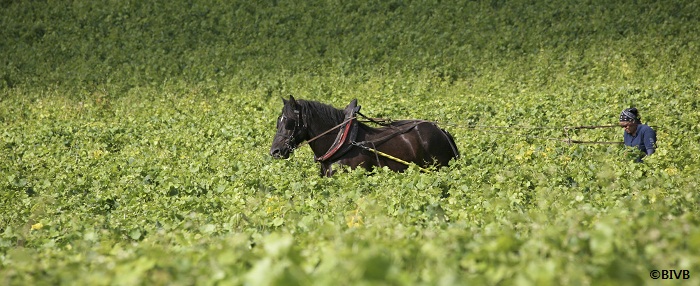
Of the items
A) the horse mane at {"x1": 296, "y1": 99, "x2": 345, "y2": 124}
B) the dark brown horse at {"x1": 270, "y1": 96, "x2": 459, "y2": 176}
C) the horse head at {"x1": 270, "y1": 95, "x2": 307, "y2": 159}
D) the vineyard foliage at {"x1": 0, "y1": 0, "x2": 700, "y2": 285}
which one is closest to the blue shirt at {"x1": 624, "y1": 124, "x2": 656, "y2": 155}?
the vineyard foliage at {"x1": 0, "y1": 0, "x2": 700, "y2": 285}

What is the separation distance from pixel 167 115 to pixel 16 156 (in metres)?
5.49

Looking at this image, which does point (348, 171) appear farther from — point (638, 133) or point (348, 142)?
point (638, 133)

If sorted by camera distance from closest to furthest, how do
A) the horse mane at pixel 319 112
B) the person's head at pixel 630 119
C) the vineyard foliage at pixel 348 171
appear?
the vineyard foliage at pixel 348 171
the person's head at pixel 630 119
the horse mane at pixel 319 112

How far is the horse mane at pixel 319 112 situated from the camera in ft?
38.5

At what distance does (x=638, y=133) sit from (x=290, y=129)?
4731 mm

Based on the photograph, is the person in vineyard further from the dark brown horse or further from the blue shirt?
the dark brown horse

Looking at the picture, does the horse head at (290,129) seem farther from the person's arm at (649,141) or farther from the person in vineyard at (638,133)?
the person's arm at (649,141)

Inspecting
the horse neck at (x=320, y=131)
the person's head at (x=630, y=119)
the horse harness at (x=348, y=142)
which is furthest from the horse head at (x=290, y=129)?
the person's head at (x=630, y=119)

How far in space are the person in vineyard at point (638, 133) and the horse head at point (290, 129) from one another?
4372 mm

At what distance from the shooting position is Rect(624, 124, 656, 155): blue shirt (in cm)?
1121

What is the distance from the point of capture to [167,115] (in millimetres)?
22406

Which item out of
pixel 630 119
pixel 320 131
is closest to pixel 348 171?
pixel 320 131

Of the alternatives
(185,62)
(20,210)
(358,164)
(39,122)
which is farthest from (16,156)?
(185,62)

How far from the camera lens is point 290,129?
38.2 ft
